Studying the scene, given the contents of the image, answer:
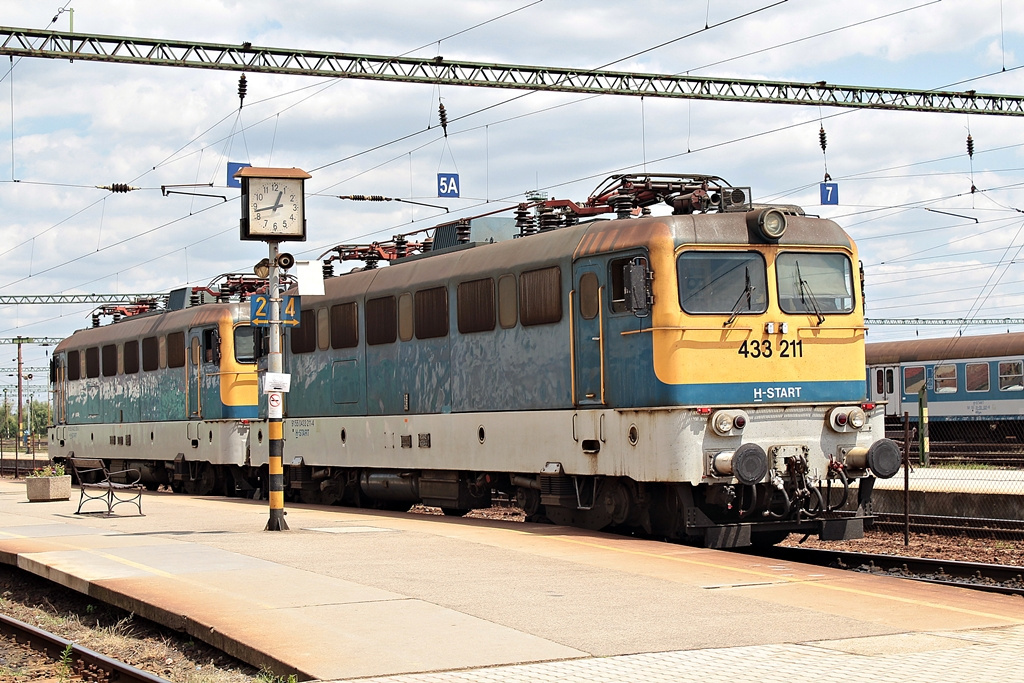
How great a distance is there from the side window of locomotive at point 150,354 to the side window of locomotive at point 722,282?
56.6 ft

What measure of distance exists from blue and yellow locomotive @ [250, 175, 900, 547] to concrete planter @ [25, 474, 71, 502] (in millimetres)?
8704

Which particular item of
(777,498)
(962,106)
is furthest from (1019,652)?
(962,106)

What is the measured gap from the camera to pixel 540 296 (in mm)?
15641

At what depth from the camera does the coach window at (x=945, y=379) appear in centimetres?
4056

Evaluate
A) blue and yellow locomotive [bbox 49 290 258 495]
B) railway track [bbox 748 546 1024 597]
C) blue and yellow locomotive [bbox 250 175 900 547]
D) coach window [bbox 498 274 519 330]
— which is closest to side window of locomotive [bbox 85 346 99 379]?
blue and yellow locomotive [bbox 49 290 258 495]

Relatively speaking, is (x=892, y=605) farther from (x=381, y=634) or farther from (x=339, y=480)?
(x=339, y=480)

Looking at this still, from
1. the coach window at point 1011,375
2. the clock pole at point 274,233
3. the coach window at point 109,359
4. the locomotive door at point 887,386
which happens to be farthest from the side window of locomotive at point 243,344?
the locomotive door at point 887,386

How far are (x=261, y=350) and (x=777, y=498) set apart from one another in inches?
317

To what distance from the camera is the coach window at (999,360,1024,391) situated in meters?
37.6

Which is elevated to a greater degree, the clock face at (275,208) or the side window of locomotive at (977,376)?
the clock face at (275,208)

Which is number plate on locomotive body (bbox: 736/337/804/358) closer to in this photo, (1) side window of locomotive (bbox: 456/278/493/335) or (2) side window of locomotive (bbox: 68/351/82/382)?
(1) side window of locomotive (bbox: 456/278/493/335)

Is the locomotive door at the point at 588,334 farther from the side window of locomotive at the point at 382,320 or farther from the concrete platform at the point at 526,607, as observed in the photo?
the side window of locomotive at the point at 382,320

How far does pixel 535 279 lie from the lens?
15.7 metres

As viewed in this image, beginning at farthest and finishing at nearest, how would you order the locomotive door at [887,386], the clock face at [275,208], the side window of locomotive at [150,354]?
the locomotive door at [887,386] < the side window of locomotive at [150,354] < the clock face at [275,208]
